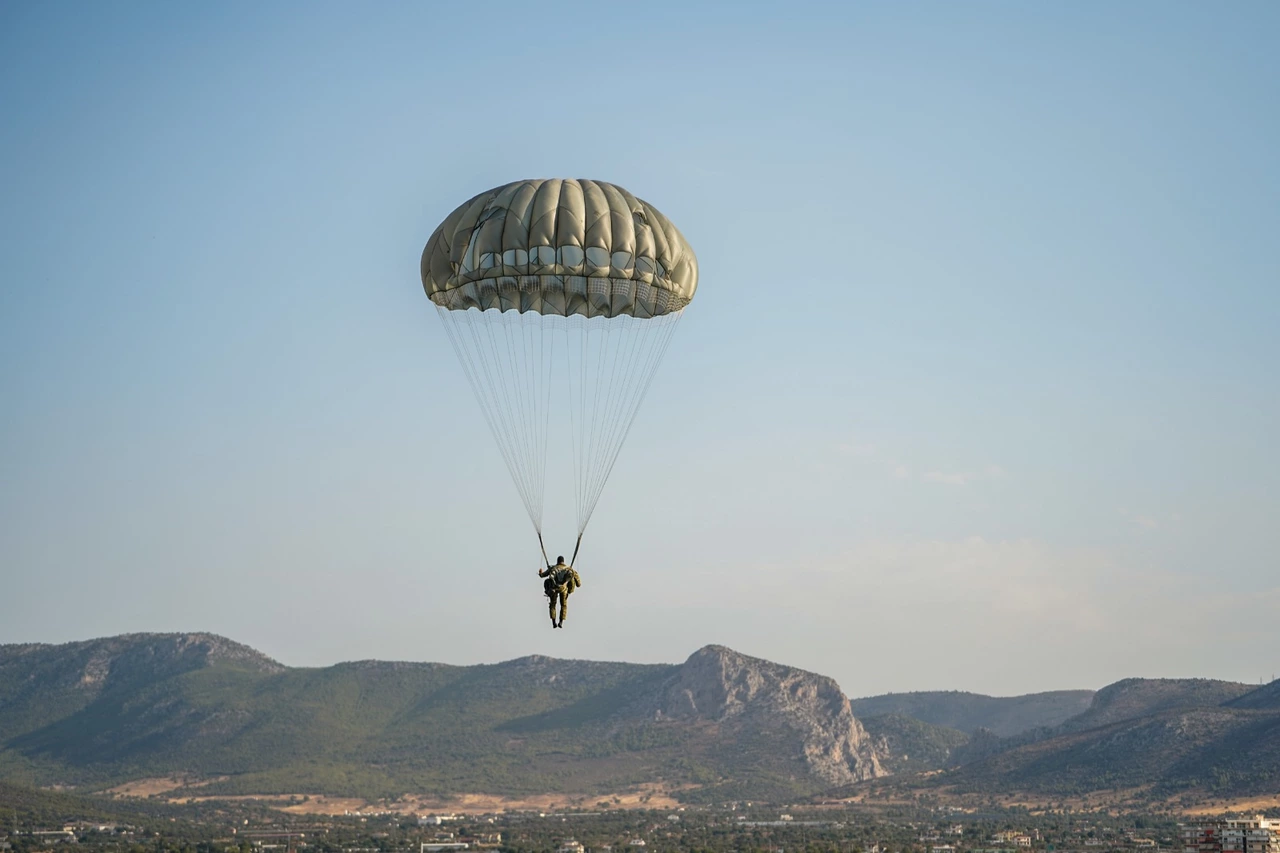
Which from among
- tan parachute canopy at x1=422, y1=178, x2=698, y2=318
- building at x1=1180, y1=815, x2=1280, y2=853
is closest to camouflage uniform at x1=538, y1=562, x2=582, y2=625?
tan parachute canopy at x1=422, y1=178, x2=698, y2=318

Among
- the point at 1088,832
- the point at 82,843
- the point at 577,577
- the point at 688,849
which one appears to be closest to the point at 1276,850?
the point at 1088,832

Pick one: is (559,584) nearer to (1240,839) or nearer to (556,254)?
(556,254)

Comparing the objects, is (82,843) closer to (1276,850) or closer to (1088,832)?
(1088,832)

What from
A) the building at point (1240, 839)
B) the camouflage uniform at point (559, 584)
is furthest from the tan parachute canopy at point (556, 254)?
the building at point (1240, 839)

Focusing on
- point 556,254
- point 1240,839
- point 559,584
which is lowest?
point 1240,839

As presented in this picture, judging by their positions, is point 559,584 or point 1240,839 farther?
point 1240,839

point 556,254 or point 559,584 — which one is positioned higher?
point 556,254

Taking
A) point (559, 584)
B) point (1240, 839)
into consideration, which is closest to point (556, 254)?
point (559, 584)
